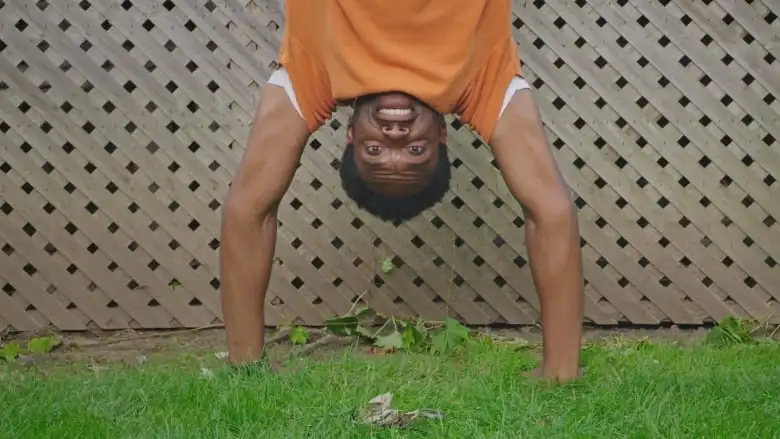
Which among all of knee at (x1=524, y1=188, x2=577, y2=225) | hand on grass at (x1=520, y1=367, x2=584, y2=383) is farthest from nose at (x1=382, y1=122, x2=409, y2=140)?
hand on grass at (x1=520, y1=367, x2=584, y2=383)

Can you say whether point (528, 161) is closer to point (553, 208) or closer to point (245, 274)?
point (553, 208)

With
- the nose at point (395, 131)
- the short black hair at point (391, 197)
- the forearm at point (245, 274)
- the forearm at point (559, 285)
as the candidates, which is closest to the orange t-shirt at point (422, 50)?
the nose at point (395, 131)

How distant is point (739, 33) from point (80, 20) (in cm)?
305

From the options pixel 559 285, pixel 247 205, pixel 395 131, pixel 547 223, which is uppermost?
pixel 395 131

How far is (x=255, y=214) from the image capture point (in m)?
3.19

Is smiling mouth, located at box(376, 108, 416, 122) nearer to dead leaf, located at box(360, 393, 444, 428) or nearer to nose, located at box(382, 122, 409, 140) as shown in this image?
nose, located at box(382, 122, 409, 140)

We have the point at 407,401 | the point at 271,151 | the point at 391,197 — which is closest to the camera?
the point at 407,401

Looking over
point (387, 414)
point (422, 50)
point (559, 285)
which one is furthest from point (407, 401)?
point (422, 50)

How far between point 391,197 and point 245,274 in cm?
59

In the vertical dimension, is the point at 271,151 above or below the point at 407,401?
above

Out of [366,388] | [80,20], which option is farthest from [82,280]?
[366,388]

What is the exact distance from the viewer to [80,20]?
434 cm

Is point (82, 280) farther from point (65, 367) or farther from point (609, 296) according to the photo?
point (609, 296)

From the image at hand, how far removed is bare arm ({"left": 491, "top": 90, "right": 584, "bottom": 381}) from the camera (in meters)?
3.05
